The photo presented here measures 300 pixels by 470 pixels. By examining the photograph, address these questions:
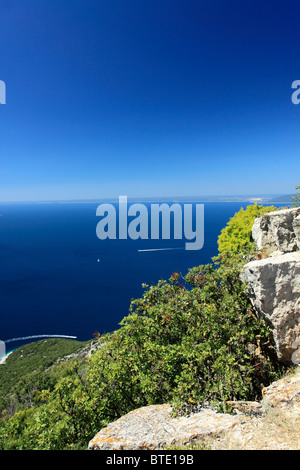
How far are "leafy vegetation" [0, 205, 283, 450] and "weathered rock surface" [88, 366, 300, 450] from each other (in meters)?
0.42

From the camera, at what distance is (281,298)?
883cm

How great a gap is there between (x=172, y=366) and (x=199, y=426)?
8.08 ft

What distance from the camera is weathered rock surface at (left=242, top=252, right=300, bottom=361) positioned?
8703 mm

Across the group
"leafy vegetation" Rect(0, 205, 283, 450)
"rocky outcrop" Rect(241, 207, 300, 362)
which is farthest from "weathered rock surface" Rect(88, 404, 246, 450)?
"rocky outcrop" Rect(241, 207, 300, 362)

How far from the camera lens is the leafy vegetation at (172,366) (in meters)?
7.64

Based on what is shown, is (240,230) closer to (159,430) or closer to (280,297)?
(280,297)

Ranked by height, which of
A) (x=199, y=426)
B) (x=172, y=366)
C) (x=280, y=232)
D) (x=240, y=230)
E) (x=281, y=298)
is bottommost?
(x=199, y=426)

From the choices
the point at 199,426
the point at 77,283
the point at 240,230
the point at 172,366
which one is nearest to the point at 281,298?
the point at 172,366

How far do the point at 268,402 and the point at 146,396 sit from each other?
4.78 m

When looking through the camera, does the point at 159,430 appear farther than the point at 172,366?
No

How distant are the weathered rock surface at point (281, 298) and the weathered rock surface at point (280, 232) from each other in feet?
6.18

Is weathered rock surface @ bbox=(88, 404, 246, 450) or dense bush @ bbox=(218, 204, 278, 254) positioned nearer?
weathered rock surface @ bbox=(88, 404, 246, 450)

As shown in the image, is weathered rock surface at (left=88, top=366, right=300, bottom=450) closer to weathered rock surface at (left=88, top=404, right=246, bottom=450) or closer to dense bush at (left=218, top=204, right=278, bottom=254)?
weathered rock surface at (left=88, top=404, right=246, bottom=450)

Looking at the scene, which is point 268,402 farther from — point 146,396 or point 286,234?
point 286,234
